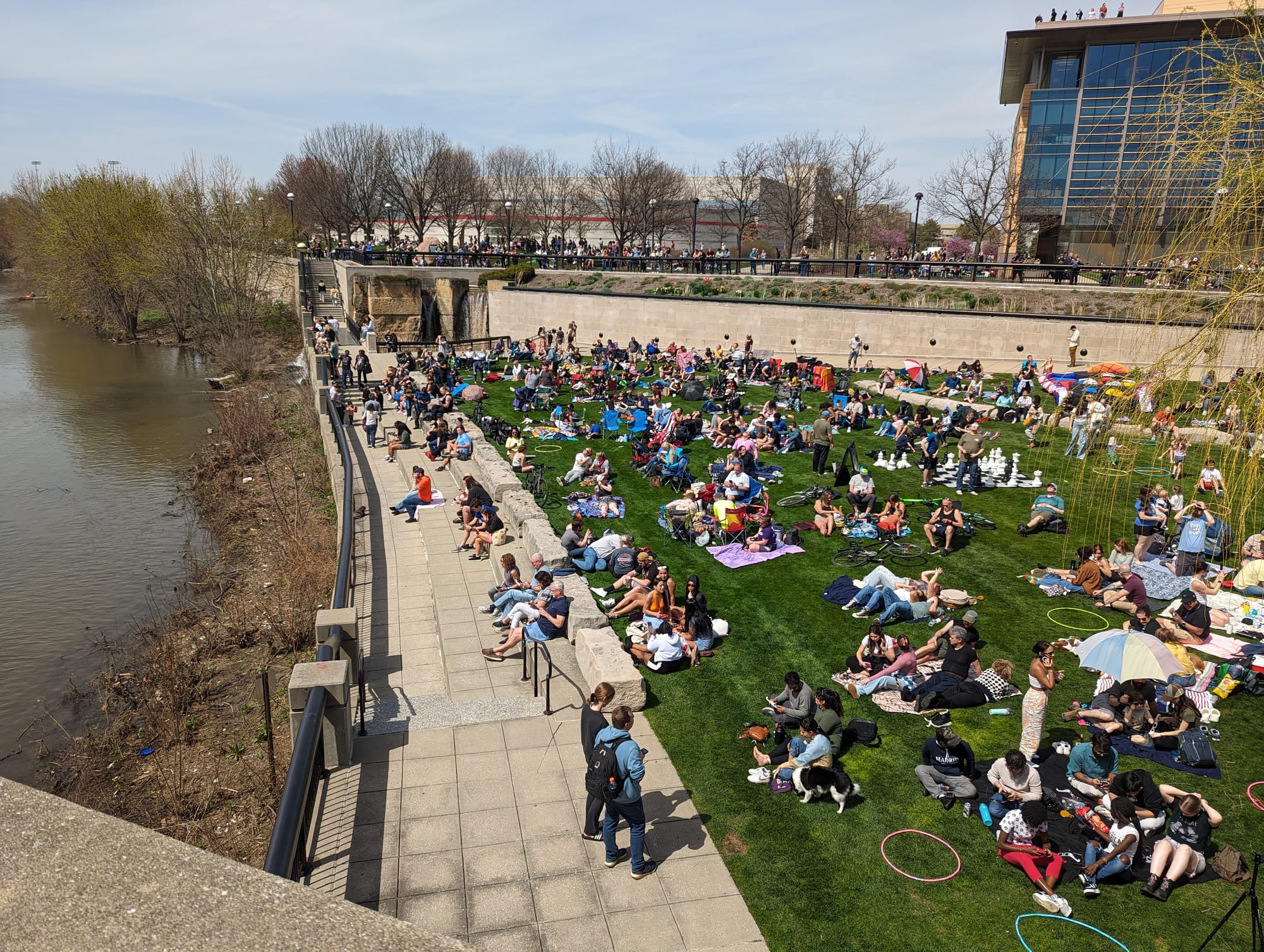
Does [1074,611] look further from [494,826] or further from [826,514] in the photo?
[494,826]

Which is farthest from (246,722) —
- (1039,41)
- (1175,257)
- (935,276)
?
(1039,41)

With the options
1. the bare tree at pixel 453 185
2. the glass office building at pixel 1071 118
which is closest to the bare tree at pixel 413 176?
the bare tree at pixel 453 185

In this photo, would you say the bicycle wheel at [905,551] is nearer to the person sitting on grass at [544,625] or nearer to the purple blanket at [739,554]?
the purple blanket at [739,554]

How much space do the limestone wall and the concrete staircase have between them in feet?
24.8

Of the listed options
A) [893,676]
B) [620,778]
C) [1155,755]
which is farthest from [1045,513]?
[620,778]

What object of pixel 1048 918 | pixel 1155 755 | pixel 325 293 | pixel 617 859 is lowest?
pixel 1048 918

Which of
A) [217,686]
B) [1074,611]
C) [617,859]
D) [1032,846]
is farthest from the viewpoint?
[217,686]

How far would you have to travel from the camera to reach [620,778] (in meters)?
6.73

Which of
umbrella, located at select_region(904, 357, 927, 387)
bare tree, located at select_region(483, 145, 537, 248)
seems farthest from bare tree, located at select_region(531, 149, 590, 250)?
umbrella, located at select_region(904, 357, 927, 387)

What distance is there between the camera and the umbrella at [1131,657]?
375 inches

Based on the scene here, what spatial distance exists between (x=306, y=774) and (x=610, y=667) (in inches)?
183

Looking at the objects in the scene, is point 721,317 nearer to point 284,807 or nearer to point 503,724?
point 503,724

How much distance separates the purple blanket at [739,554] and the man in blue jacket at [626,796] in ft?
24.1

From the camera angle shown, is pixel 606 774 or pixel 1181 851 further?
pixel 1181 851
